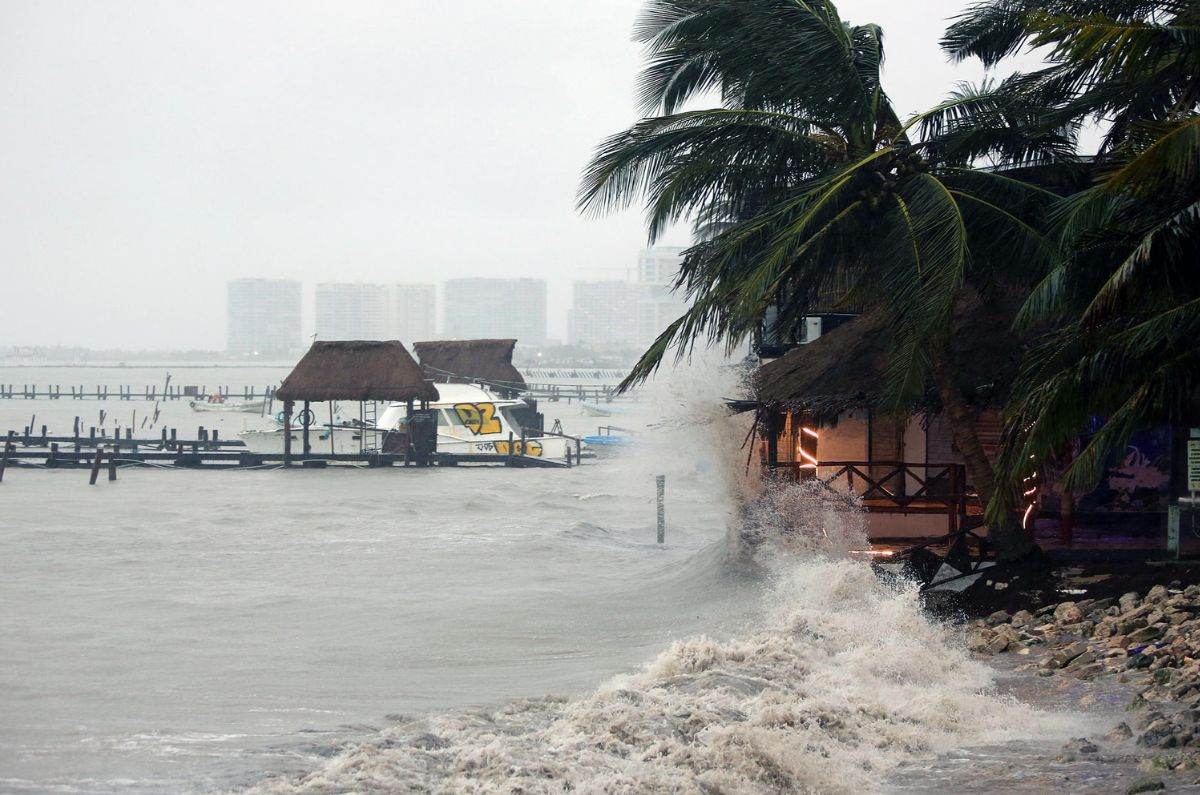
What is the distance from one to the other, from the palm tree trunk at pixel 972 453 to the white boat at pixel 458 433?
33.1m

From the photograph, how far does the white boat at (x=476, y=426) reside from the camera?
1923 inches

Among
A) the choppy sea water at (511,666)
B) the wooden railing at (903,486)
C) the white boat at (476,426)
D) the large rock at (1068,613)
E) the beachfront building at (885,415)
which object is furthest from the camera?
the white boat at (476,426)

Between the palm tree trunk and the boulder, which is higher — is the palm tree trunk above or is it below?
above

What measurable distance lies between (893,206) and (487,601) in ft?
27.0

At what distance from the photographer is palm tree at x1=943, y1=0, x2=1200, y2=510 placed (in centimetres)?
900

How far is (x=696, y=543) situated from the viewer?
2736 centimetres

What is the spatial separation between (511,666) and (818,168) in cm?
701

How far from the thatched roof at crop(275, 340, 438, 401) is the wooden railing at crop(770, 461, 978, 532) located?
1097 inches

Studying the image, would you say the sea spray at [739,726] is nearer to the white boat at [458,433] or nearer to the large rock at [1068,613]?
the large rock at [1068,613]

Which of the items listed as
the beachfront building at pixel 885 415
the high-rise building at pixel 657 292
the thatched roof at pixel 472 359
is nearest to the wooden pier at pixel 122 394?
the high-rise building at pixel 657 292

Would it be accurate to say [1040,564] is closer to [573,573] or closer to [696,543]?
[573,573]

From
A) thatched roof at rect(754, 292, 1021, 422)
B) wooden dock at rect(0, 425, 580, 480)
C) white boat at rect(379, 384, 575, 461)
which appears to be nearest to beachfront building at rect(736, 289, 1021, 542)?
thatched roof at rect(754, 292, 1021, 422)

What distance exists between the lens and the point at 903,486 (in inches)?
684

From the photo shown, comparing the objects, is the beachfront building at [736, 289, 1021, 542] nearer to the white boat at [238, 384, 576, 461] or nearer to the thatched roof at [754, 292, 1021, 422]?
the thatched roof at [754, 292, 1021, 422]
